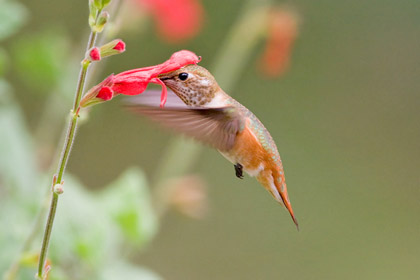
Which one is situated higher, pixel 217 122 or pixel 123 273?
pixel 217 122

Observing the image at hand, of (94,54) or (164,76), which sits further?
(164,76)

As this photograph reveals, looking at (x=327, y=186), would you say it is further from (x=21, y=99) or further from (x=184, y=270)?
(x=21, y=99)

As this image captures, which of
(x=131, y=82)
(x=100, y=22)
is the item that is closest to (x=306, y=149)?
(x=131, y=82)

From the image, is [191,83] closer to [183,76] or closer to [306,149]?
[183,76]

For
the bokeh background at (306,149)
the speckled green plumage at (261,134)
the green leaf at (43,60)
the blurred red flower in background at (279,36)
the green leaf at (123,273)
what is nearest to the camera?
the speckled green plumage at (261,134)

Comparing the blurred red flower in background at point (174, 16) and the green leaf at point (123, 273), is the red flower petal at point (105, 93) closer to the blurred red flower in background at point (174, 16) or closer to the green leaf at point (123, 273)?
the green leaf at point (123, 273)

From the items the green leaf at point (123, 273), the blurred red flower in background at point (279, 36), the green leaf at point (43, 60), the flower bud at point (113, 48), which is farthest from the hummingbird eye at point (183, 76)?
the blurred red flower in background at point (279, 36)
